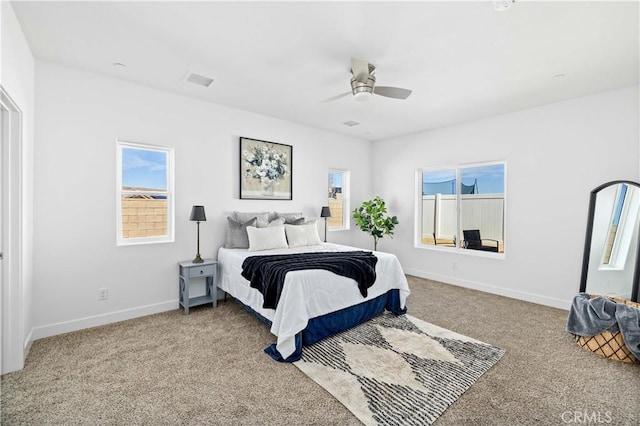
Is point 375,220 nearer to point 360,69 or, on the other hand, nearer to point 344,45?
point 360,69

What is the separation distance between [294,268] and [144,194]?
87.5 inches

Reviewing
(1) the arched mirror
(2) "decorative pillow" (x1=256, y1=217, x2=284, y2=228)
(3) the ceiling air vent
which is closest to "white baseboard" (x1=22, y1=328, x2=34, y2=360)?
(2) "decorative pillow" (x1=256, y1=217, x2=284, y2=228)

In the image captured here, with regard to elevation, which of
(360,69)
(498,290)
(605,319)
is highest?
(360,69)

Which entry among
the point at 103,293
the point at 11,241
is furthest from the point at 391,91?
the point at 103,293

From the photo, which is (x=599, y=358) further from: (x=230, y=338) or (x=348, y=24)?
(x=348, y=24)

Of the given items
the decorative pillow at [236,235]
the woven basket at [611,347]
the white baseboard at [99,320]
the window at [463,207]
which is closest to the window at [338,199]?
the window at [463,207]

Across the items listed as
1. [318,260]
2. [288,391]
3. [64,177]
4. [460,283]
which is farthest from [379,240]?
[64,177]

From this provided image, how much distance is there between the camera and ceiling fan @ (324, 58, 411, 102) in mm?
2785

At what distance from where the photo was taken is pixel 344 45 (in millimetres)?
2594

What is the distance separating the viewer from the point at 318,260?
3217 millimetres

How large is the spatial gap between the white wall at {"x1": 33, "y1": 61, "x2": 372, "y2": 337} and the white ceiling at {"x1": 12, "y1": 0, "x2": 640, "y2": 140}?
270 mm

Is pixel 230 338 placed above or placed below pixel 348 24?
below

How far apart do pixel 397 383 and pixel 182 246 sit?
2.98 meters

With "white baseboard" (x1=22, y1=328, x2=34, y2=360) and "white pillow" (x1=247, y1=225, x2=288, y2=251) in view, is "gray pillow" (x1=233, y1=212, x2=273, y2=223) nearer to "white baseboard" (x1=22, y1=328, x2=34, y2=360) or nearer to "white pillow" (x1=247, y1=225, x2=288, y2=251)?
"white pillow" (x1=247, y1=225, x2=288, y2=251)
